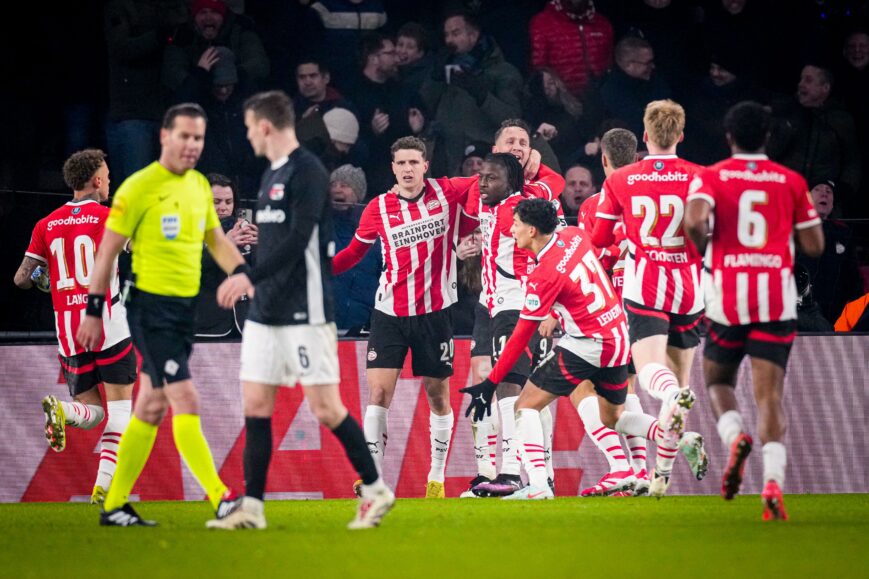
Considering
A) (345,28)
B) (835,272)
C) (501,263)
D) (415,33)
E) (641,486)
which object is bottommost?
(641,486)

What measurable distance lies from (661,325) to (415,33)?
601cm

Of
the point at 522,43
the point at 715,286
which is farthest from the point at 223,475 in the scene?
the point at 522,43

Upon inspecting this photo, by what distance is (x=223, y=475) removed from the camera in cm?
987

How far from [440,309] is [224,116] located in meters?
4.18

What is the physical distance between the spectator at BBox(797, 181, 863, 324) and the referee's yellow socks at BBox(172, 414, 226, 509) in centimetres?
630

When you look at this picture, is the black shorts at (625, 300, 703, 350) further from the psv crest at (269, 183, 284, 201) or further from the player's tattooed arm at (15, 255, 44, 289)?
the player's tattooed arm at (15, 255, 44, 289)

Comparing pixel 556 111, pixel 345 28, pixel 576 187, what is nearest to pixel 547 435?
pixel 576 187

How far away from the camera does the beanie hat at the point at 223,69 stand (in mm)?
12477

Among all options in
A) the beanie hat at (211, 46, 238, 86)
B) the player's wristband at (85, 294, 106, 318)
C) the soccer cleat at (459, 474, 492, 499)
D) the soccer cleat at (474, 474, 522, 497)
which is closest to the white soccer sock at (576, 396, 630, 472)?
the soccer cleat at (474, 474, 522, 497)

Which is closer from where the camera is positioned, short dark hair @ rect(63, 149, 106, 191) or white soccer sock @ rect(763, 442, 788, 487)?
white soccer sock @ rect(763, 442, 788, 487)

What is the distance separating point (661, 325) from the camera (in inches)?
323

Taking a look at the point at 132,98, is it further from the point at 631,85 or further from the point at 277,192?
the point at 277,192

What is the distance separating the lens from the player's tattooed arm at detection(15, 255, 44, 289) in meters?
9.23

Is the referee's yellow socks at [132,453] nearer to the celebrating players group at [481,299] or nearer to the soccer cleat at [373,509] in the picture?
the celebrating players group at [481,299]
